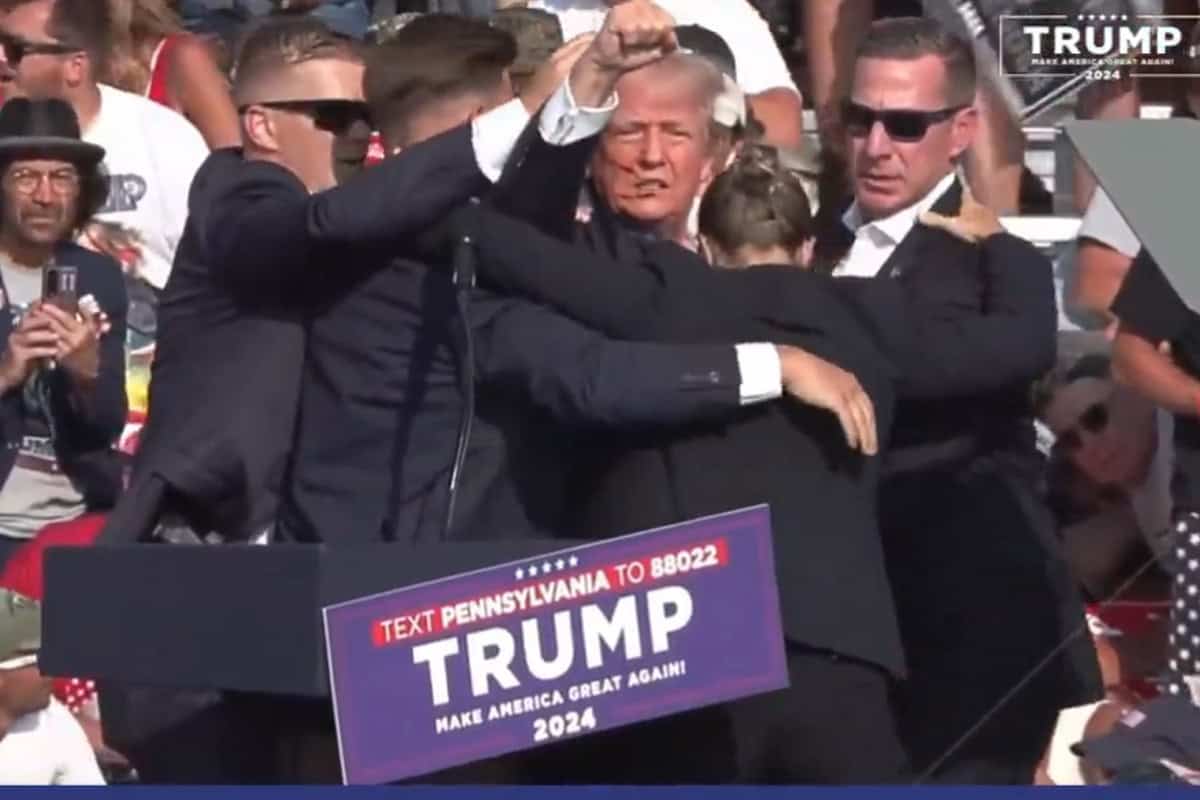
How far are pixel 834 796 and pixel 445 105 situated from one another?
112 cm

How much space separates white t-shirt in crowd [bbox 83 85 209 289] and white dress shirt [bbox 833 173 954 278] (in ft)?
4.67

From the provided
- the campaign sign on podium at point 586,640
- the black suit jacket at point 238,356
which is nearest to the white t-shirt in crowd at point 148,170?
the black suit jacket at point 238,356

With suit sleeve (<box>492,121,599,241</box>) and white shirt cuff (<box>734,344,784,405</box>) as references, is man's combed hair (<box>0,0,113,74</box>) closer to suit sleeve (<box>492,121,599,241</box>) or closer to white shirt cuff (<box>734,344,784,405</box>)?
suit sleeve (<box>492,121,599,241</box>)

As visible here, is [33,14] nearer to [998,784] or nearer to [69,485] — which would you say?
[69,485]

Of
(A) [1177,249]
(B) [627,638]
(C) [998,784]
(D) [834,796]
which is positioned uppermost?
(A) [1177,249]

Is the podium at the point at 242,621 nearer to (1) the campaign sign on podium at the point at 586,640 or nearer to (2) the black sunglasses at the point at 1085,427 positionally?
(1) the campaign sign on podium at the point at 586,640

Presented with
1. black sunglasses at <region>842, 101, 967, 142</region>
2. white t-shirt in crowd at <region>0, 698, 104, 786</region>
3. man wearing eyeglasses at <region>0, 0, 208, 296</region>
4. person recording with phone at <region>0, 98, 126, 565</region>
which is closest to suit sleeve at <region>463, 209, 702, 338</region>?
black sunglasses at <region>842, 101, 967, 142</region>

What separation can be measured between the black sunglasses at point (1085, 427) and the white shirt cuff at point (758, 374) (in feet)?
3.36

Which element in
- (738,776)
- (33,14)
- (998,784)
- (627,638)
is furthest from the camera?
(33,14)

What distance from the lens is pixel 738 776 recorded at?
3.69 metres

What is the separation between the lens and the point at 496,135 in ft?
11.7

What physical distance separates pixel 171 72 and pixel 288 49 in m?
1.77

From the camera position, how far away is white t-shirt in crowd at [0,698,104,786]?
158 inches

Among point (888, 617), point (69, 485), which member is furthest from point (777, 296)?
point (69, 485)
